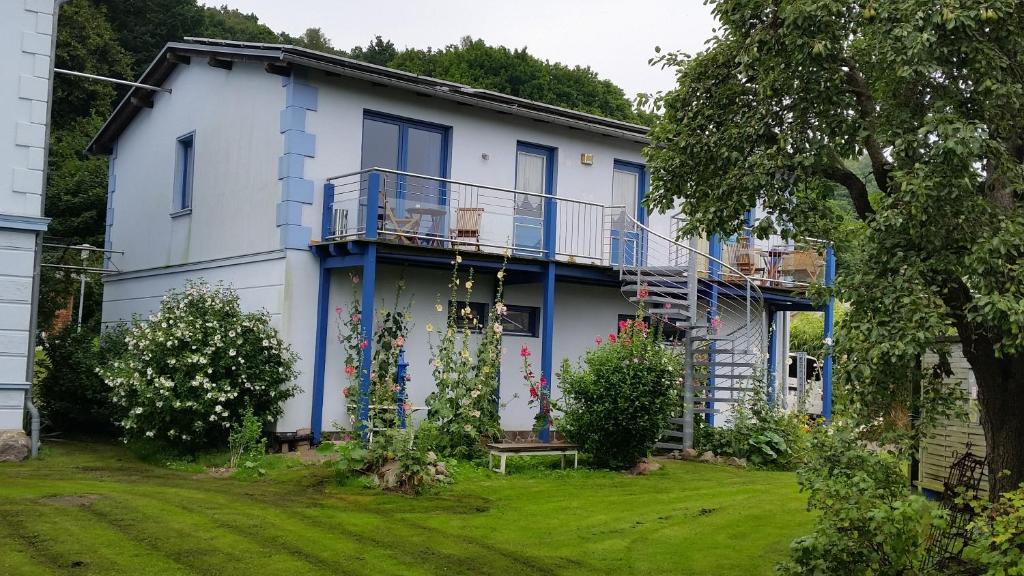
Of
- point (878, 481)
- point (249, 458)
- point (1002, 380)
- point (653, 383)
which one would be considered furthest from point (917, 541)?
point (249, 458)


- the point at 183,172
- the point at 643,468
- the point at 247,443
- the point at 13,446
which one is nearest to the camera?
the point at 13,446

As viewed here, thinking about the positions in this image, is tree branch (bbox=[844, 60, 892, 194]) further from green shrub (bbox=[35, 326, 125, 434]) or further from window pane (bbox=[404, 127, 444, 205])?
green shrub (bbox=[35, 326, 125, 434])

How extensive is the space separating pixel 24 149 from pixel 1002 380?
39.2ft

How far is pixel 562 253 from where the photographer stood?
16.6 metres

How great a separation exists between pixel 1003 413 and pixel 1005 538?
1.75 m

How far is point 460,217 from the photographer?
15039 millimetres

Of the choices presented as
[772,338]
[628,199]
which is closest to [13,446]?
[628,199]

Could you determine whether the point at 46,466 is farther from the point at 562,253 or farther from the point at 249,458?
the point at 562,253

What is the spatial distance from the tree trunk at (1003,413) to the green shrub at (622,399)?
18.8 feet

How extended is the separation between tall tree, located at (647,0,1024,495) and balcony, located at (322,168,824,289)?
14.6 ft

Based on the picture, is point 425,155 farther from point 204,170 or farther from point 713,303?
point 713,303

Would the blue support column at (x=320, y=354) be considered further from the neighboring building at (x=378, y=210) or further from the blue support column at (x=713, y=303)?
the blue support column at (x=713, y=303)

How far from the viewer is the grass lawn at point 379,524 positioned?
293 inches

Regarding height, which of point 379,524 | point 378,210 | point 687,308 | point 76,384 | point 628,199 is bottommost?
point 379,524
